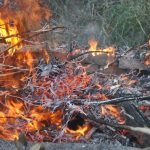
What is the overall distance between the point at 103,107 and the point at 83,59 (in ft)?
3.33

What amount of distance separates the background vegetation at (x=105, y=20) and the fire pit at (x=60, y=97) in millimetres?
1845

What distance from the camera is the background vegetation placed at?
6184 millimetres

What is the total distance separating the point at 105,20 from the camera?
648cm

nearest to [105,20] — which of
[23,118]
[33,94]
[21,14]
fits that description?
[21,14]

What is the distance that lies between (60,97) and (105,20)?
3210mm

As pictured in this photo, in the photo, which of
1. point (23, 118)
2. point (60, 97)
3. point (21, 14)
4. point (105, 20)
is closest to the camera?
point (23, 118)

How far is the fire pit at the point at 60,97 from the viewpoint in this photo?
328 centimetres

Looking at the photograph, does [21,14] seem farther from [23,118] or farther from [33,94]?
[23,118]

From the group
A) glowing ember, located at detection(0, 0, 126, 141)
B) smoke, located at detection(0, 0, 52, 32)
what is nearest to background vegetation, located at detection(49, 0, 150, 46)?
smoke, located at detection(0, 0, 52, 32)

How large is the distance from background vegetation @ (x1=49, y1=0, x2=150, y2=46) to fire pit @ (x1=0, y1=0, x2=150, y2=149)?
6.05ft

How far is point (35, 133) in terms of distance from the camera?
331 cm

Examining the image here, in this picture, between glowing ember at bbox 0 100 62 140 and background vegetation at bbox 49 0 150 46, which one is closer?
glowing ember at bbox 0 100 62 140

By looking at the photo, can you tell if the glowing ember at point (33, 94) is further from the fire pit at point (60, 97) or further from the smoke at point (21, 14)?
the smoke at point (21, 14)

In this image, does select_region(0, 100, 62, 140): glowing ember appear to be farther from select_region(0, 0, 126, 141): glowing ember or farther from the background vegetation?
the background vegetation
